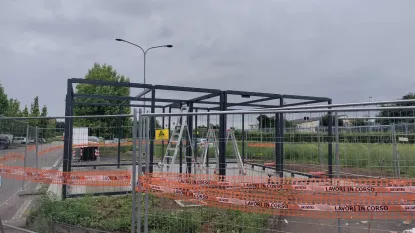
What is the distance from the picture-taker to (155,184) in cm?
445

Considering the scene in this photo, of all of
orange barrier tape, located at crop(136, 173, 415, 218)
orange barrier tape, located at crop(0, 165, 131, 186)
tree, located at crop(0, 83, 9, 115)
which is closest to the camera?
orange barrier tape, located at crop(136, 173, 415, 218)

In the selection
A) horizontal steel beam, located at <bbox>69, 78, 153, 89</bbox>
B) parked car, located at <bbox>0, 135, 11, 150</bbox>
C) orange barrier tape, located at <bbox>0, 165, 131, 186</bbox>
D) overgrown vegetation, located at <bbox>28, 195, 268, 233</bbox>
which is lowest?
overgrown vegetation, located at <bbox>28, 195, 268, 233</bbox>

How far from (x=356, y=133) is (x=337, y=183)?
91.6 inches

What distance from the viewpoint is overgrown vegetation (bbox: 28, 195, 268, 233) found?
4684 millimetres

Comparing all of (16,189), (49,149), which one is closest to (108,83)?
(49,149)

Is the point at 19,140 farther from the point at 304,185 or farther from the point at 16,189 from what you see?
the point at 304,185

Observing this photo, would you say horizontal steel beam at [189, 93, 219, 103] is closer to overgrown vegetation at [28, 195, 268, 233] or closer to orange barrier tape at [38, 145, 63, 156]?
overgrown vegetation at [28, 195, 268, 233]

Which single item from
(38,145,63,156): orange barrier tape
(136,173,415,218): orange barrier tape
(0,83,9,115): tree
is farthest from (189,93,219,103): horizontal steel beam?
(0,83,9,115): tree

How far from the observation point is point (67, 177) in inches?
255

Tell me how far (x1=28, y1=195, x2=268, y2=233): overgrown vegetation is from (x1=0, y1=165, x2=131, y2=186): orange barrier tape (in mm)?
396

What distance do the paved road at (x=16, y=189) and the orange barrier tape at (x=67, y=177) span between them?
163 mm

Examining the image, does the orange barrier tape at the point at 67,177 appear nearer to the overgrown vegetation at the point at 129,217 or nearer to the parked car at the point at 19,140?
the overgrown vegetation at the point at 129,217

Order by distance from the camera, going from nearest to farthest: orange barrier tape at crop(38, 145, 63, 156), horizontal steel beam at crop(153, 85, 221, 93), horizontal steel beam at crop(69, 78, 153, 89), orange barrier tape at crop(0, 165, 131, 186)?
orange barrier tape at crop(0, 165, 131, 186), horizontal steel beam at crop(69, 78, 153, 89), orange barrier tape at crop(38, 145, 63, 156), horizontal steel beam at crop(153, 85, 221, 93)

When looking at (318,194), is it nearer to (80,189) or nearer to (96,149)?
(80,189)
